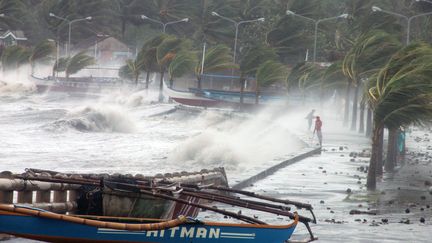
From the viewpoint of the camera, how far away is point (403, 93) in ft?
84.8

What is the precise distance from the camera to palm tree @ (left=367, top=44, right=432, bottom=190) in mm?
25578

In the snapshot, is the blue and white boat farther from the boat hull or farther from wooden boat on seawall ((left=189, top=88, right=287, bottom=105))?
wooden boat on seawall ((left=189, top=88, right=287, bottom=105))

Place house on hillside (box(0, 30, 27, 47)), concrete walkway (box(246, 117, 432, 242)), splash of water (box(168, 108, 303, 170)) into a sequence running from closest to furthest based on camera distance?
concrete walkway (box(246, 117, 432, 242)) < splash of water (box(168, 108, 303, 170)) < house on hillside (box(0, 30, 27, 47))

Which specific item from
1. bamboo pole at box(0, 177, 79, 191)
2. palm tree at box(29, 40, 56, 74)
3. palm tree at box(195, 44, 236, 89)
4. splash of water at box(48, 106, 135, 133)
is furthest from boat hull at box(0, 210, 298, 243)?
palm tree at box(29, 40, 56, 74)

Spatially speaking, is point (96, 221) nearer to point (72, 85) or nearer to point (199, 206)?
point (199, 206)

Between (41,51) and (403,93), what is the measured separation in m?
114

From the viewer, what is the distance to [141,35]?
584 ft

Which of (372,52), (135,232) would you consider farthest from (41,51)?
(135,232)

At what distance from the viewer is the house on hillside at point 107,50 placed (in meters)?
162

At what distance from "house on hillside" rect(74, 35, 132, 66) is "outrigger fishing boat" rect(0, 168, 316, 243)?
145478 mm

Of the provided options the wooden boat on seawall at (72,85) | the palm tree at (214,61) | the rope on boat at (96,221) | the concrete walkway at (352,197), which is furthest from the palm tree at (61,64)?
the rope on boat at (96,221)

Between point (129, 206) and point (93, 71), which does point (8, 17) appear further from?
point (129, 206)

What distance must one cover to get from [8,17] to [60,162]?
13983 cm

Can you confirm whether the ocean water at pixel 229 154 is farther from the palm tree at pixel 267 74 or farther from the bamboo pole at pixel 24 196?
the bamboo pole at pixel 24 196
